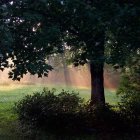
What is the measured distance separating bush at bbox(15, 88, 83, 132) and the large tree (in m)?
3.02

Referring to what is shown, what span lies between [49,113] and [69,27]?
3349mm

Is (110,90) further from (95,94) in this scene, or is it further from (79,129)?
(79,129)

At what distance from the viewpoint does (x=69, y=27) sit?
9.71 metres

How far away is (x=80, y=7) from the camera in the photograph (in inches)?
336

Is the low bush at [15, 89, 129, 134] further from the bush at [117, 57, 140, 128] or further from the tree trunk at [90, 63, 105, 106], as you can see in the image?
the tree trunk at [90, 63, 105, 106]

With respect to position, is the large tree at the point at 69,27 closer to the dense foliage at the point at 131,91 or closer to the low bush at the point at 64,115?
the dense foliage at the point at 131,91

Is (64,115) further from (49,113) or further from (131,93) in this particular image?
(131,93)

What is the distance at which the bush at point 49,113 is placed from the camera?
479 inches

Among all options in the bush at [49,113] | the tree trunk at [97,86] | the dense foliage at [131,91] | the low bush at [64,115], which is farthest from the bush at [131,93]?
the bush at [49,113]

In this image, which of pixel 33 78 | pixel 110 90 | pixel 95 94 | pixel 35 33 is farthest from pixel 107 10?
pixel 33 78

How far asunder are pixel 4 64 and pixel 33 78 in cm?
2586

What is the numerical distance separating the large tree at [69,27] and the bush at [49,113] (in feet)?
9.90

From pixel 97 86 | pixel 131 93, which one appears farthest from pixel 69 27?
pixel 131 93

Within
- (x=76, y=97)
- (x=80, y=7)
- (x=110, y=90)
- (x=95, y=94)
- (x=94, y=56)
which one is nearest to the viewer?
(x=80, y=7)
